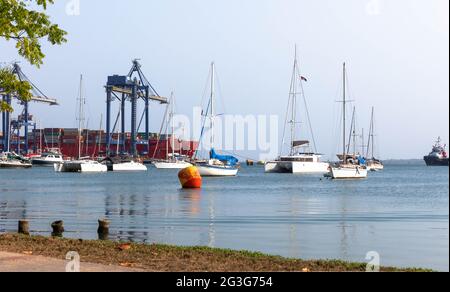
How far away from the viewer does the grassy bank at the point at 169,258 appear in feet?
40.9

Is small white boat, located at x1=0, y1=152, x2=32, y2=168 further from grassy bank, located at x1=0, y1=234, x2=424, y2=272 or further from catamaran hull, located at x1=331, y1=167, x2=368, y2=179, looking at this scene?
grassy bank, located at x1=0, y1=234, x2=424, y2=272

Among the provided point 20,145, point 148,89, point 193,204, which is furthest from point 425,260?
point 20,145

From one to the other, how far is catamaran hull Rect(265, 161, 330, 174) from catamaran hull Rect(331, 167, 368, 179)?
15.8m

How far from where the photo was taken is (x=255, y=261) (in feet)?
44.2

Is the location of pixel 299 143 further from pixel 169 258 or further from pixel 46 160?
pixel 169 258

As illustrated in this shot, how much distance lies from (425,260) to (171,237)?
7898 mm

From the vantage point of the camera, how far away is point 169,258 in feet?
44.6

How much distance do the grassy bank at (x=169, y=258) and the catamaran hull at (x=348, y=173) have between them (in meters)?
68.9

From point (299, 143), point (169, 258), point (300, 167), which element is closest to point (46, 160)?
point (300, 167)

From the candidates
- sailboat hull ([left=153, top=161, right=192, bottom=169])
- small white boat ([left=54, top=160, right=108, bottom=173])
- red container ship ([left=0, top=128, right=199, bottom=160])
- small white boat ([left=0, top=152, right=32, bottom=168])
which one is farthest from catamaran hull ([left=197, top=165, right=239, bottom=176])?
red container ship ([left=0, top=128, right=199, bottom=160])

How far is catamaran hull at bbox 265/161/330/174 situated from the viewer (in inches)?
4171

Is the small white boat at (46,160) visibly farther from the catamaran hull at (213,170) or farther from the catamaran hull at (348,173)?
the catamaran hull at (348,173)

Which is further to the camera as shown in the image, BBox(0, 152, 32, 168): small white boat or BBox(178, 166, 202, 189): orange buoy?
BBox(0, 152, 32, 168): small white boat
